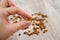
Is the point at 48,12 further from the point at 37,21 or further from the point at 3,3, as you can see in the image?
the point at 3,3

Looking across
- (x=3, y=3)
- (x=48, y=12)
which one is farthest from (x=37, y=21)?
(x=3, y=3)

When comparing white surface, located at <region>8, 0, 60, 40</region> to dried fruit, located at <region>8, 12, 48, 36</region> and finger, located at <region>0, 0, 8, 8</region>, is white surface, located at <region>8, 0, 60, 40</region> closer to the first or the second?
dried fruit, located at <region>8, 12, 48, 36</region>

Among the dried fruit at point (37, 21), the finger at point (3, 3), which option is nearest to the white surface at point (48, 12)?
the dried fruit at point (37, 21)

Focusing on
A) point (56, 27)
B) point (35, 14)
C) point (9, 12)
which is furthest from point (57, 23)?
point (9, 12)

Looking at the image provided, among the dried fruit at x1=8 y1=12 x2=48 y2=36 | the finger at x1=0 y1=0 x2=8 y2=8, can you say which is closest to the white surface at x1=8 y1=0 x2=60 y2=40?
the dried fruit at x1=8 y1=12 x2=48 y2=36

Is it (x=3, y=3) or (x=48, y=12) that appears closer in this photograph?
(x=3, y=3)

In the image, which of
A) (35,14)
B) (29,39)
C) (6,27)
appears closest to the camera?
(6,27)

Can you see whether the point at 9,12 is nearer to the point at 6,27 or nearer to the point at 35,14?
the point at 6,27

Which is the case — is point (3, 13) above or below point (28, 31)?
above

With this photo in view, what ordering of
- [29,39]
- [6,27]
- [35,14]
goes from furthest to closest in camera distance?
[35,14] → [29,39] → [6,27]
